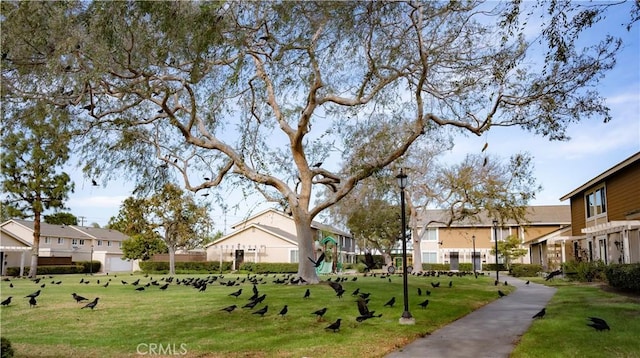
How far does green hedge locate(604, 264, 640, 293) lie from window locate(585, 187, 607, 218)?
36.3ft

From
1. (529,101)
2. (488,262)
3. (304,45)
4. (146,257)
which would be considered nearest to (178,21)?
(304,45)

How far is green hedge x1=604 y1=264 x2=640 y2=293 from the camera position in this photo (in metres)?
17.1

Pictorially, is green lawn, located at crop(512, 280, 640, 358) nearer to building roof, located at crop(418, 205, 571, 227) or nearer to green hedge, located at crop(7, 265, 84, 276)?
building roof, located at crop(418, 205, 571, 227)

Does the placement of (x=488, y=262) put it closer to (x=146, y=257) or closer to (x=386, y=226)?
(x=386, y=226)

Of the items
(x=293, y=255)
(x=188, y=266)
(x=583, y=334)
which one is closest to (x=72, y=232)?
(x=188, y=266)

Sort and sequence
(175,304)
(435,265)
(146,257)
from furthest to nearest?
(435,265)
(146,257)
(175,304)

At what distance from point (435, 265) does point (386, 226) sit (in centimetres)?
713

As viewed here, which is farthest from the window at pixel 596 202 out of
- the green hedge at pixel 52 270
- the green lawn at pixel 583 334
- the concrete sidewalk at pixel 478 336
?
the green hedge at pixel 52 270

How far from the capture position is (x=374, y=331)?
437 inches

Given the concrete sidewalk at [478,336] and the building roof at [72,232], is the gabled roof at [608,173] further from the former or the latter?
the building roof at [72,232]

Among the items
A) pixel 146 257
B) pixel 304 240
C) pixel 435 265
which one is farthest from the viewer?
pixel 435 265

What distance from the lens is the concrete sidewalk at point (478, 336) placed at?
8.88m

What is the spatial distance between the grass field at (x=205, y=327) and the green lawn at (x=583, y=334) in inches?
89.6

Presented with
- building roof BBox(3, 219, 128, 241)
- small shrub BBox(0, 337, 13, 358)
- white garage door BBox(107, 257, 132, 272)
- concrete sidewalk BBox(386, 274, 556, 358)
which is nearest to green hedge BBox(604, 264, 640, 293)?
concrete sidewalk BBox(386, 274, 556, 358)
